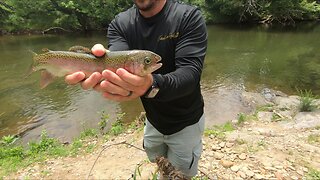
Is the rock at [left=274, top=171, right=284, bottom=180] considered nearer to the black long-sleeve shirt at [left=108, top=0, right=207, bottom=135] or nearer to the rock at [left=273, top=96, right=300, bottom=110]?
the black long-sleeve shirt at [left=108, top=0, right=207, bottom=135]

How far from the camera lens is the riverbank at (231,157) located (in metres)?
4.68

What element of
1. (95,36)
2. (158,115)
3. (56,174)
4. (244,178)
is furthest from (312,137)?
(95,36)

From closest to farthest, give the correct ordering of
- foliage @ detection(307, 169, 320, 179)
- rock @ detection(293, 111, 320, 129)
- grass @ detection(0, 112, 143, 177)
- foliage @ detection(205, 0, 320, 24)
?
foliage @ detection(307, 169, 320, 179), grass @ detection(0, 112, 143, 177), rock @ detection(293, 111, 320, 129), foliage @ detection(205, 0, 320, 24)

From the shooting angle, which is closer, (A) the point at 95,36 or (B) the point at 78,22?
(A) the point at 95,36

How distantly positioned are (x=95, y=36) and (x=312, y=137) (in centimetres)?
2092

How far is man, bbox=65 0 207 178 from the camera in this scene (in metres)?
1.95

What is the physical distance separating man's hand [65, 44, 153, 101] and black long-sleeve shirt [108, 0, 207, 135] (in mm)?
Result: 237

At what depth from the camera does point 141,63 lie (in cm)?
189

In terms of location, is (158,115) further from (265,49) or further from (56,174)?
(265,49)

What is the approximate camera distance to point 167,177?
3385 millimetres

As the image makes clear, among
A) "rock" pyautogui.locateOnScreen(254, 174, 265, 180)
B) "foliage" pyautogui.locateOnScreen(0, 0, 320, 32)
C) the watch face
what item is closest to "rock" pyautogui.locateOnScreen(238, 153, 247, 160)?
"rock" pyautogui.locateOnScreen(254, 174, 265, 180)

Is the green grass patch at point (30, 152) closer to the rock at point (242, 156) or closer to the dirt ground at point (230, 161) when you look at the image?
the dirt ground at point (230, 161)

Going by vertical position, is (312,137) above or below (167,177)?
below

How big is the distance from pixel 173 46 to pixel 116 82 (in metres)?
0.99
